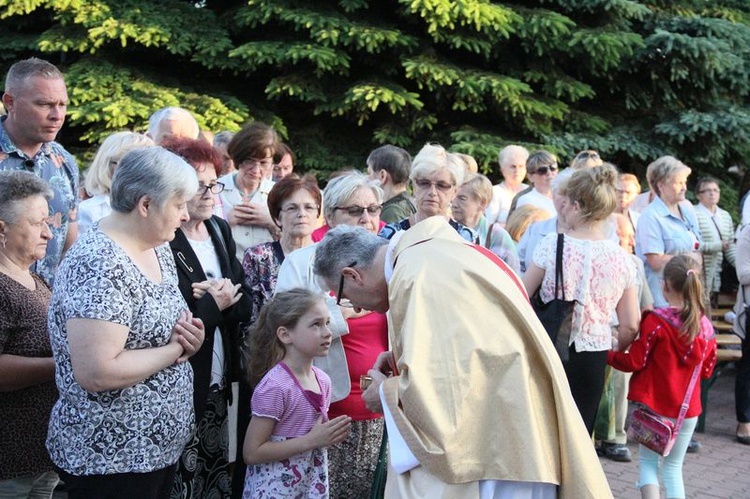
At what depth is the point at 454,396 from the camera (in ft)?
9.23

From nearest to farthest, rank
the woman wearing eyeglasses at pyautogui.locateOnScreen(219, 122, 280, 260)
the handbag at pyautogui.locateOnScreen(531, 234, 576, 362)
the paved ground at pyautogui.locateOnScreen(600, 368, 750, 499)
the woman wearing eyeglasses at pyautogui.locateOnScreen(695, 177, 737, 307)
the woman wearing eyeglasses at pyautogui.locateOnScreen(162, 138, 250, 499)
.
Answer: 1. the woman wearing eyeglasses at pyautogui.locateOnScreen(162, 138, 250, 499)
2. the handbag at pyautogui.locateOnScreen(531, 234, 576, 362)
3. the woman wearing eyeglasses at pyautogui.locateOnScreen(219, 122, 280, 260)
4. the paved ground at pyautogui.locateOnScreen(600, 368, 750, 499)
5. the woman wearing eyeglasses at pyautogui.locateOnScreen(695, 177, 737, 307)

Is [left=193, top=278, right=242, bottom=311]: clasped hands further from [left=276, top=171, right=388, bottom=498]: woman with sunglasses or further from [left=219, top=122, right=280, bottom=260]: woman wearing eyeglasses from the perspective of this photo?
[left=219, top=122, right=280, bottom=260]: woman wearing eyeglasses

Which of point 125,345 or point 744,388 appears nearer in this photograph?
point 125,345

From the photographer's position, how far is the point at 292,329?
428 centimetres

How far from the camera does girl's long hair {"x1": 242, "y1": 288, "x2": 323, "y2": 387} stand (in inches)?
169

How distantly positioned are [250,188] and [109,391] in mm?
2530

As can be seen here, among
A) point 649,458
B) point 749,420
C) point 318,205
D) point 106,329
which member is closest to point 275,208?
point 318,205

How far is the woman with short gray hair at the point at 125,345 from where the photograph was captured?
3.21 m

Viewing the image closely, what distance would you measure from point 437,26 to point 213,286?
26.9 feet

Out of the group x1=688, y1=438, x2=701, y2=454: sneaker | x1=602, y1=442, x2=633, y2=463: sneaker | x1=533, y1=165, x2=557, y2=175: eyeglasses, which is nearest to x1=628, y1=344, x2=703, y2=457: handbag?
x1=602, y1=442, x2=633, y2=463: sneaker

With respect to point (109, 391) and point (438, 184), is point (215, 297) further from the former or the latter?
point (438, 184)

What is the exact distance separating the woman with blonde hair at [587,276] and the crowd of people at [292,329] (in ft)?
0.04

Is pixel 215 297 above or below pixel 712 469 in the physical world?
above

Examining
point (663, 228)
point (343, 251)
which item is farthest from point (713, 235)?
point (343, 251)
